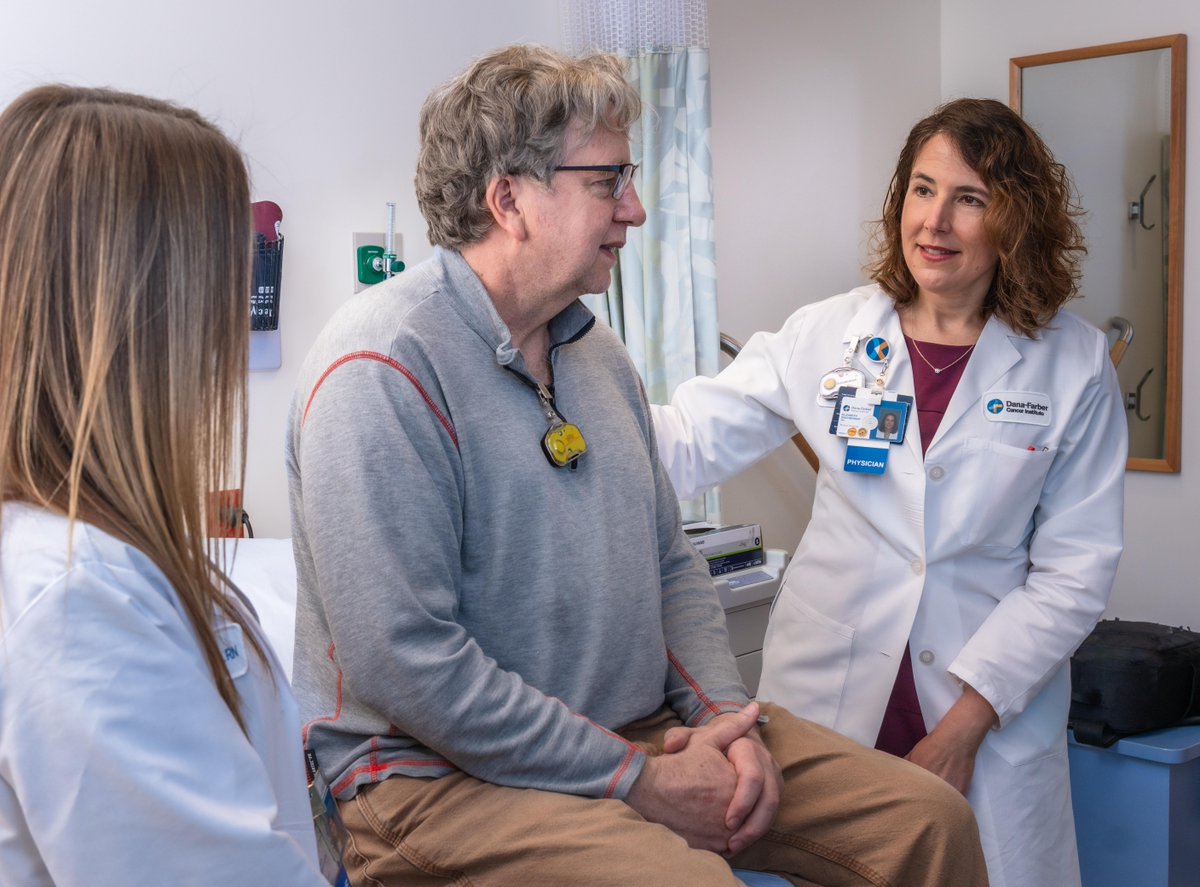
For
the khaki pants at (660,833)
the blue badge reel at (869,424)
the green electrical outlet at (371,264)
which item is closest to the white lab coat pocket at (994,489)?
the blue badge reel at (869,424)

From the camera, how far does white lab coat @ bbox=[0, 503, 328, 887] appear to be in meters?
0.71

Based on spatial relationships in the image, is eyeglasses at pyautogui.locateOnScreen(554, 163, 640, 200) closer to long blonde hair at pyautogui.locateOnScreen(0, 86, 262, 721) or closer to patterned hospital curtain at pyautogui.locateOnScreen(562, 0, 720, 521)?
long blonde hair at pyautogui.locateOnScreen(0, 86, 262, 721)

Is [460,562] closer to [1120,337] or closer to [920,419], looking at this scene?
[920,419]

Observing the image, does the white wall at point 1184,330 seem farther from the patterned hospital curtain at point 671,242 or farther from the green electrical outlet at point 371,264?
the green electrical outlet at point 371,264

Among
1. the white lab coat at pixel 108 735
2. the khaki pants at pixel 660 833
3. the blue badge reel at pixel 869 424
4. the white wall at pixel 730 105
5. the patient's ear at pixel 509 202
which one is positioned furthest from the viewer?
the white wall at pixel 730 105

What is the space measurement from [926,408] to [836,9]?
2240 millimetres

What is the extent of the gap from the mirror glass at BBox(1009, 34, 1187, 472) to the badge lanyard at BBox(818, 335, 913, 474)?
2.01 m

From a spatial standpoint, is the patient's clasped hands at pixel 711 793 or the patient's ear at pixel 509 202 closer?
the patient's clasped hands at pixel 711 793

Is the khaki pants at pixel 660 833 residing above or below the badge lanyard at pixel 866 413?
below

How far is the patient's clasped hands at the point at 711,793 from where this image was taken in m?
1.28

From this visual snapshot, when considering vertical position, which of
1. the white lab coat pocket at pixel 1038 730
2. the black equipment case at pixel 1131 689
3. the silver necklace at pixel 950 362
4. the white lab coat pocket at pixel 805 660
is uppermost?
the silver necklace at pixel 950 362

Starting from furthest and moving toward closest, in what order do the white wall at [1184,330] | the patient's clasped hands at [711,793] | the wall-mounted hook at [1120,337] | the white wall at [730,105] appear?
1. the wall-mounted hook at [1120,337]
2. the white wall at [1184,330]
3. the white wall at [730,105]
4. the patient's clasped hands at [711,793]

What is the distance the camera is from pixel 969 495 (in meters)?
1.84

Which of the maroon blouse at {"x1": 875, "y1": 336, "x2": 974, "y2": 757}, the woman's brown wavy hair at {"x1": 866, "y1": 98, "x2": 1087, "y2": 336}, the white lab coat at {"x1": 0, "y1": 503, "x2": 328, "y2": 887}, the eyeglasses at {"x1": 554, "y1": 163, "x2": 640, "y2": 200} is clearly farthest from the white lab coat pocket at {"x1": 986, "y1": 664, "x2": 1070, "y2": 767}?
the white lab coat at {"x1": 0, "y1": 503, "x2": 328, "y2": 887}
